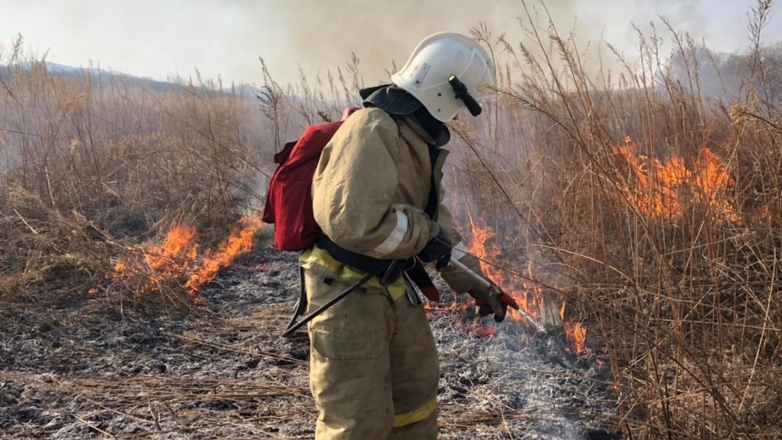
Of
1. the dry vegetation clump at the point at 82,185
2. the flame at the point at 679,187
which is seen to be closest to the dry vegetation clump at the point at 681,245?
the flame at the point at 679,187

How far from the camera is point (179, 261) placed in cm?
500

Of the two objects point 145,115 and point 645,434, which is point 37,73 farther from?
point 645,434

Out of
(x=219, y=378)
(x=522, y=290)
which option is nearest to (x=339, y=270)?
(x=219, y=378)

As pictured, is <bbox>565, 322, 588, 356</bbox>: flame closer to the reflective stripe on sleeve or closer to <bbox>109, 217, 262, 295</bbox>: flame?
the reflective stripe on sleeve

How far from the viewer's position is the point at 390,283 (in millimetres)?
1952

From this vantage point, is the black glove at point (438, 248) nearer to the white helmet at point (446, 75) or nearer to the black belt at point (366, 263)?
the black belt at point (366, 263)

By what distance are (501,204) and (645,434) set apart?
2.99m

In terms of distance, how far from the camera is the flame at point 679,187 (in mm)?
2219

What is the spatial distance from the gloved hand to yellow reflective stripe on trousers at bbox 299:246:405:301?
1.50ft

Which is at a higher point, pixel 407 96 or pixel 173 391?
pixel 407 96

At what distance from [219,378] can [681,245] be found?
112 inches

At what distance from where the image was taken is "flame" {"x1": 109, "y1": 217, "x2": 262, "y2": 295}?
4395 mm

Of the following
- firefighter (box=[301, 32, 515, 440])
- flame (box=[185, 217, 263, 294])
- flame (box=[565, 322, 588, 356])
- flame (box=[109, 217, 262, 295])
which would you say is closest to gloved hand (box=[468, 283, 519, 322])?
firefighter (box=[301, 32, 515, 440])

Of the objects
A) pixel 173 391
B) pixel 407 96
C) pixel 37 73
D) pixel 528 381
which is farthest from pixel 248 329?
pixel 37 73
